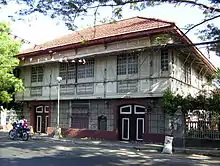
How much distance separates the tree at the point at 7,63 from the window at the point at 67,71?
3.69 metres

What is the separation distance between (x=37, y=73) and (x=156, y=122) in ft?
38.1

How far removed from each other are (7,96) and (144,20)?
40.4 feet

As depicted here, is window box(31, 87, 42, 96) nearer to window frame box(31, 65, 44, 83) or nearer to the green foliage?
window frame box(31, 65, 44, 83)

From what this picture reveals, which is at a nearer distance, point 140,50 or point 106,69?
point 140,50

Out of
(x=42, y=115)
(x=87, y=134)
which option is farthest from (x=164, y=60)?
(x=42, y=115)

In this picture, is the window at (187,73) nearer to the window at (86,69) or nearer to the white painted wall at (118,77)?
the white painted wall at (118,77)

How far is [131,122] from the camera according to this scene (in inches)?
794

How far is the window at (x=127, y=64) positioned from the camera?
19688 millimetres

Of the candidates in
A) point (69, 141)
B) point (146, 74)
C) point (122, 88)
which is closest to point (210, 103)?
point (146, 74)

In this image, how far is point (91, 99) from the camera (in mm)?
21500

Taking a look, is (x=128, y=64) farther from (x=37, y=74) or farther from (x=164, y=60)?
(x=37, y=74)

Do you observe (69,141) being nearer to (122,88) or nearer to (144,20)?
(122,88)

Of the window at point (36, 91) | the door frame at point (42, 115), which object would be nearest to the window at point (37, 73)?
the window at point (36, 91)

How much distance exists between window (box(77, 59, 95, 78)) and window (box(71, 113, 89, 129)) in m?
2.82
